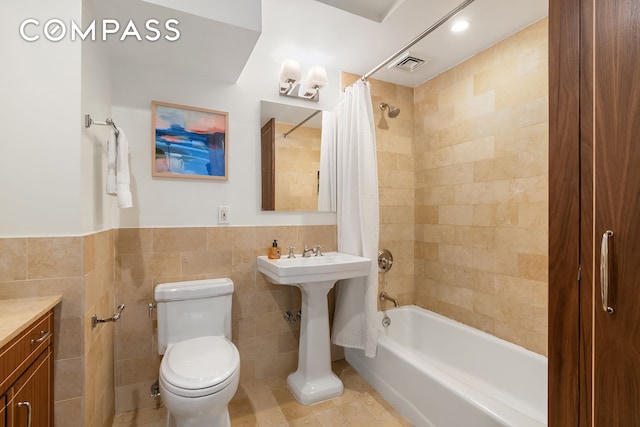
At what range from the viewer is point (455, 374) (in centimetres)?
217

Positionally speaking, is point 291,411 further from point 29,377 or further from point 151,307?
point 29,377

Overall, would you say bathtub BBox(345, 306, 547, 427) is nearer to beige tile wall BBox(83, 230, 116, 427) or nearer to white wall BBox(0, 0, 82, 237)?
beige tile wall BBox(83, 230, 116, 427)

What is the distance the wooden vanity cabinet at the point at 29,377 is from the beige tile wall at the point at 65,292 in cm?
4

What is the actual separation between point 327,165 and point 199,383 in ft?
5.54

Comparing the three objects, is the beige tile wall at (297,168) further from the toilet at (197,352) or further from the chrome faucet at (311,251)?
the toilet at (197,352)

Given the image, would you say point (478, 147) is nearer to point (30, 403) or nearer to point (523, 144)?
point (523, 144)

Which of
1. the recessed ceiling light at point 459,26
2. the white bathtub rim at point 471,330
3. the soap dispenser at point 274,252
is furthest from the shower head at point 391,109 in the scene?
the white bathtub rim at point 471,330

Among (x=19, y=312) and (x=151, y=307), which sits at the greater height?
(x=19, y=312)

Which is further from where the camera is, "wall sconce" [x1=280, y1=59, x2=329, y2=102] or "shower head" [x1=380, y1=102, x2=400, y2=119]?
"shower head" [x1=380, y1=102, x2=400, y2=119]

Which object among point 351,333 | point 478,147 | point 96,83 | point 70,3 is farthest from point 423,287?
point 70,3

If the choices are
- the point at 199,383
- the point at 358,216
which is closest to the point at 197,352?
the point at 199,383

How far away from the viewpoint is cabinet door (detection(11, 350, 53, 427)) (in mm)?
964

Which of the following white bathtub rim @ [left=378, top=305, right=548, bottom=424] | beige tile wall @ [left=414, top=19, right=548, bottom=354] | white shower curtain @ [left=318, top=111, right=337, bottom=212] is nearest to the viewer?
white bathtub rim @ [left=378, top=305, right=548, bottom=424]

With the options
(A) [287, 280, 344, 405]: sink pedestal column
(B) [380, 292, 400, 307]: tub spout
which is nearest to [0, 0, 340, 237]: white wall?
(A) [287, 280, 344, 405]: sink pedestal column
